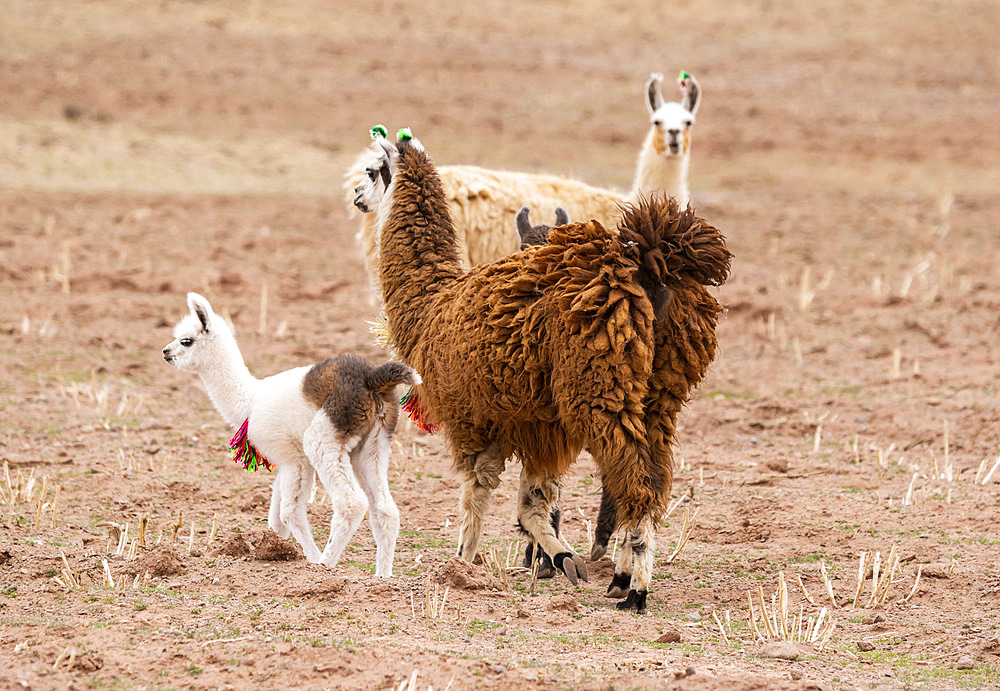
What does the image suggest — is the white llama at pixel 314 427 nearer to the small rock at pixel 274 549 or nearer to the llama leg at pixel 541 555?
the small rock at pixel 274 549

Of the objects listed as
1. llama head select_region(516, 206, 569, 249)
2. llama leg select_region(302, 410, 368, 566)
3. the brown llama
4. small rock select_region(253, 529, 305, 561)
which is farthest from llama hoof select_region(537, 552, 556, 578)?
llama head select_region(516, 206, 569, 249)

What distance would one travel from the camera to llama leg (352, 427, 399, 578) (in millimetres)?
7074

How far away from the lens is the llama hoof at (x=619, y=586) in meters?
6.83

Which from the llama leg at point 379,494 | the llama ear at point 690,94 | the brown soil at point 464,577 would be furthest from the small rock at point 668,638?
the llama ear at point 690,94

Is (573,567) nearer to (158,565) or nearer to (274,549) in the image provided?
(274,549)

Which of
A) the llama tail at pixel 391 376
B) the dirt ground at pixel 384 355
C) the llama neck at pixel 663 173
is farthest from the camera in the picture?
the llama neck at pixel 663 173

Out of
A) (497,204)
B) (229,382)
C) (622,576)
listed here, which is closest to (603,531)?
(622,576)

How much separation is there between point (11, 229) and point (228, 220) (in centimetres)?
313

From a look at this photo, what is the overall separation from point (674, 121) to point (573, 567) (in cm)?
573

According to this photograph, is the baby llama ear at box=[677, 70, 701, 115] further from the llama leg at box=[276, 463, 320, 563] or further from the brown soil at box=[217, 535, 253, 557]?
the brown soil at box=[217, 535, 253, 557]

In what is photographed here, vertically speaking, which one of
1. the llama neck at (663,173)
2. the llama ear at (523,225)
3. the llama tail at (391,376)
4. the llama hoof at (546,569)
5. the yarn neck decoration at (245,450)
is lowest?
the llama hoof at (546,569)

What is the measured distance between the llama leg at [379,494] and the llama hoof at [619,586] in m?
1.25

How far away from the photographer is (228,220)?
63.2 ft

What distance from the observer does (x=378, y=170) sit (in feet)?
27.0
